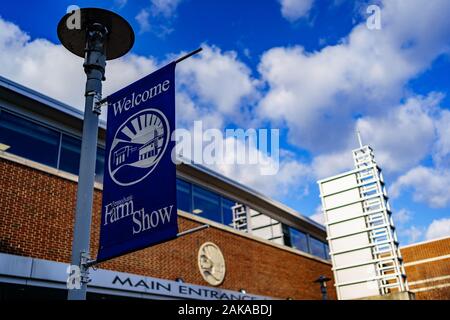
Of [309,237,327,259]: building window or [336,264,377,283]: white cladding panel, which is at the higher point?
[309,237,327,259]: building window

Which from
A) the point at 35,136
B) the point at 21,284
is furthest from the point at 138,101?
the point at 35,136

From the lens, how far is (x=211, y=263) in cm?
1792

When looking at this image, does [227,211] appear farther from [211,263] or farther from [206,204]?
[211,263]

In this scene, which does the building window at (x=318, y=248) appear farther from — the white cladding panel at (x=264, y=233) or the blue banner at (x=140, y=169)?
the blue banner at (x=140, y=169)

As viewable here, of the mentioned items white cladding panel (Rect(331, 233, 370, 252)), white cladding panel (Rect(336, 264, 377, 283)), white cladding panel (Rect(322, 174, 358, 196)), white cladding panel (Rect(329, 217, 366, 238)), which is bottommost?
white cladding panel (Rect(336, 264, 377, 283))

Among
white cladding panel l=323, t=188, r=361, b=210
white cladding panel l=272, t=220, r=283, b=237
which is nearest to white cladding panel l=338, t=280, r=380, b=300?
white cladding panel l=323, t=188, r=361, b=210

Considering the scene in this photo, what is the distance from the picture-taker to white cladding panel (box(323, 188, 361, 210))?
18.3 m

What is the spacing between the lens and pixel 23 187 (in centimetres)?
1256

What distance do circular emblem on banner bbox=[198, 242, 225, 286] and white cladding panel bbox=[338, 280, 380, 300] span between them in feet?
14.2

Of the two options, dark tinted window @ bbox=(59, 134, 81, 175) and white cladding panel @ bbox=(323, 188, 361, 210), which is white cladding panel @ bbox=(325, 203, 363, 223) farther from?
dark tinted window @ bbox=(59, 134, 81, 175)

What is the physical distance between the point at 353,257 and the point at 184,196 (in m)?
6.51

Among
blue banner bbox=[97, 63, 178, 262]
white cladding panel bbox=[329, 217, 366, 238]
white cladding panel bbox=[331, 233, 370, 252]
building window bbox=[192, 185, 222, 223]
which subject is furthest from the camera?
building window bbox=[192, 185, 222, 223]

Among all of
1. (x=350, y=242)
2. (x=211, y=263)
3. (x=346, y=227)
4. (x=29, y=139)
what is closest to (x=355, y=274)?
(x=350, y=242)

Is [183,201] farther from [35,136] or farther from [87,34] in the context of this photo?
[87,34]
